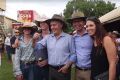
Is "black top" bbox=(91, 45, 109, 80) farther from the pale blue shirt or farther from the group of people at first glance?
the pale blue shirt

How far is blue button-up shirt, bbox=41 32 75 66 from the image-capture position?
7457 millimetres

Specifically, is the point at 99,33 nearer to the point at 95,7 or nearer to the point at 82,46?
the point at 82,46

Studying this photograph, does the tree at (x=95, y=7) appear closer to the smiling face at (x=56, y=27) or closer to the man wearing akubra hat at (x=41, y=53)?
the man wearing akubra hat at (x=41, y=53)

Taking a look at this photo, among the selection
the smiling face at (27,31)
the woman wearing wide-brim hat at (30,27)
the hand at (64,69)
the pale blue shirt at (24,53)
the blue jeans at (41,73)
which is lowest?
the blue jeans at (41,73)

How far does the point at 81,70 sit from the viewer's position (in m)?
7.83

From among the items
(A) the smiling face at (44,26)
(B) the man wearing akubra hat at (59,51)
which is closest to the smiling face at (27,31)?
(A) the smiling face at (44,26)

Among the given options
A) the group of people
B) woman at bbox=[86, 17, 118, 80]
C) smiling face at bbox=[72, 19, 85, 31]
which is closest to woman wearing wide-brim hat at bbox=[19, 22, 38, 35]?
the group of people

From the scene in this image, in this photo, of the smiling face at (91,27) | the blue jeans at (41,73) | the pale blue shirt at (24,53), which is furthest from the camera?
the pale blue shirt at (24,53)

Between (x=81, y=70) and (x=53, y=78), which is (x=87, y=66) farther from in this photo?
(x=53, y=78)

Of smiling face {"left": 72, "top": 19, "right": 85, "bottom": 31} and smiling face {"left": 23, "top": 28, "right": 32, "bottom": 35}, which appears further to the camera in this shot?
smiling face {"left": 23, "top": 28, "right": 32, "bottom": 35}

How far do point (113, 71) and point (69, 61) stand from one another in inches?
50.3

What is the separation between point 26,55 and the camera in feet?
27.2

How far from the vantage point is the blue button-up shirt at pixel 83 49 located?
7629mm

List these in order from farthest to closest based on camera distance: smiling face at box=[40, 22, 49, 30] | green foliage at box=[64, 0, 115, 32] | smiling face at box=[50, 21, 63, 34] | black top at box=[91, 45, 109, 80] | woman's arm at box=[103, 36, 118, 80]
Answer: green foliage at box=[64, 0, 115, 32], smiling face at box=[40, 22, 49, 30], smiling face at box=[50, 21, 63, 34], black top at box=[91, 45, 109, 80], woman's arm at box=[103, 36, 118, 80]
